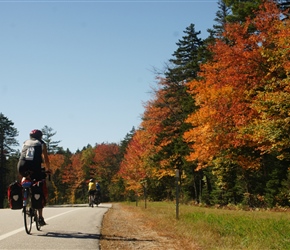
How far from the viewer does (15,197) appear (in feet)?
24.5

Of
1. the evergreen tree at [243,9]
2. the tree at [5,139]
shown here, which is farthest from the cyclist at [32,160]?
the tree at [5,139]

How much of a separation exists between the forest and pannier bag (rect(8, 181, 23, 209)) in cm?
699

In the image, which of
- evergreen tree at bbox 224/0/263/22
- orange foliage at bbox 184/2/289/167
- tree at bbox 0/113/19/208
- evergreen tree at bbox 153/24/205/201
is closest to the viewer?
orange foliage at bbox 184/2/289/167

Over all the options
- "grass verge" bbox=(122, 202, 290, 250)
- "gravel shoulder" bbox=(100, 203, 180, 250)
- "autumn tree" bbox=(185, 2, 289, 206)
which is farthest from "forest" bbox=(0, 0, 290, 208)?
"gravel shoulder" bbox=(100, 203, 180, 250)

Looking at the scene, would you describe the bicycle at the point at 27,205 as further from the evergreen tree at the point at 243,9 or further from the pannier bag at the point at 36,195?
the evergreen tree at the point at 243,9

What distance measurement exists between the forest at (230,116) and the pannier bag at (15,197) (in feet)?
22.9

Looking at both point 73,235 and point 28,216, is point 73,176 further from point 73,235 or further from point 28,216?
point 73,235

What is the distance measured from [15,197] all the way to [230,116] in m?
18.5

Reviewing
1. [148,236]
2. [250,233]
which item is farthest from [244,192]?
[148,236]

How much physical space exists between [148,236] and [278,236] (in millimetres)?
4109

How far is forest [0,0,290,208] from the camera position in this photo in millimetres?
20359

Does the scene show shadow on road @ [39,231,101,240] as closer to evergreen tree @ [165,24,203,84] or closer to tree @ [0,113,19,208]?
evergreen tree @ [165,24,203,84]

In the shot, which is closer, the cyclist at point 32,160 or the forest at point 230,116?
the cyclist at point 32,160

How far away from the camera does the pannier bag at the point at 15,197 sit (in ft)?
24.3
